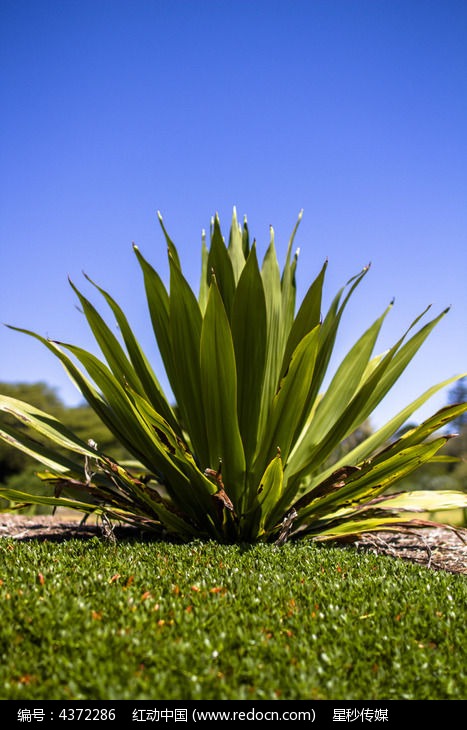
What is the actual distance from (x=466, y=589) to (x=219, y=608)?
1.50 meters

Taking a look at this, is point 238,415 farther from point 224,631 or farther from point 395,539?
point 395,539

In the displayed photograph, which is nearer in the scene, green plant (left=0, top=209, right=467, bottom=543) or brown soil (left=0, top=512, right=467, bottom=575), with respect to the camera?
green plant (left=0, top=209, right=467, bottom=543)

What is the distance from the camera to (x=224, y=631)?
8.38ft

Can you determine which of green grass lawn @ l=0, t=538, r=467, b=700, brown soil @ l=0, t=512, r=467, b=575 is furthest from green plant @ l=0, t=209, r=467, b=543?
green grass lawn @ l=0, t=538, r=467, b=700

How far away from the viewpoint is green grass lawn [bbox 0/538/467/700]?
→ 2240 millimetres

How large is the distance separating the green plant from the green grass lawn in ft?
2.88

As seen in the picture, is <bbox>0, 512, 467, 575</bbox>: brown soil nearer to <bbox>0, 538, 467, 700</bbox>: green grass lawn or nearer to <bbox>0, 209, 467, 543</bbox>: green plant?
<bbox>0, 209, 467, 543</bbox>: green plant

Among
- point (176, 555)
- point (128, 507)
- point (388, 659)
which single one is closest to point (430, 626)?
point (388, 659)

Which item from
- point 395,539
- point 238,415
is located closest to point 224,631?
point 238,415

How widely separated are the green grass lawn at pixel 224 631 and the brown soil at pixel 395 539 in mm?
1046

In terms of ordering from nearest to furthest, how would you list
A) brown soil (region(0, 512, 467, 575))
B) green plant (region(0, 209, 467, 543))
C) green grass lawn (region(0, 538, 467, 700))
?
green grass lawn (region(0, 538, 467, 700))
green plant (region(0, 209, 467, 543))
brown soil (region(0, 512, 467, 575))

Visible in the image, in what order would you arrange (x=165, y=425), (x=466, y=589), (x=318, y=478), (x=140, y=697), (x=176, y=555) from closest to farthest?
1. (x=140, y=697)
2. (x=466, y=589)
3. (x=176, y=555)
4. (x=165, y=425)
5. (x=318, y=478)

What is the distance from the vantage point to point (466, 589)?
3404mm
